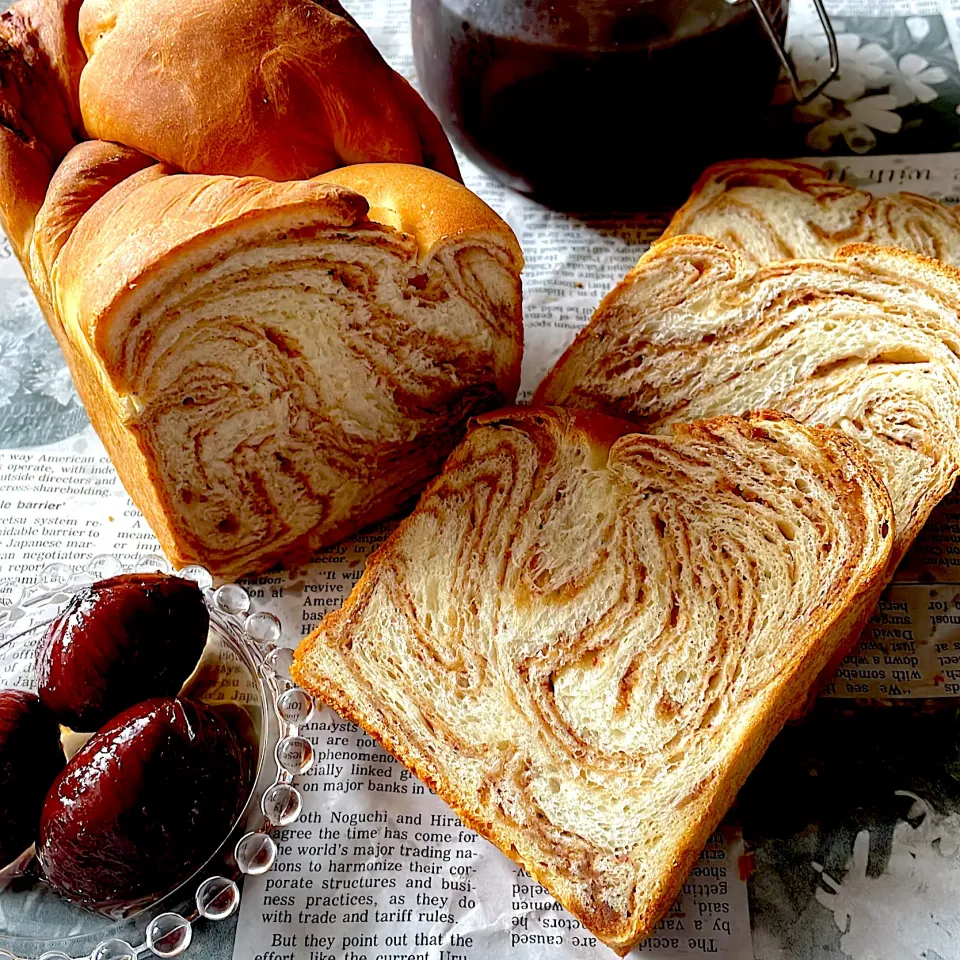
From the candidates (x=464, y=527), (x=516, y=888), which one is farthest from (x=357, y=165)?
(x=516, y=888)

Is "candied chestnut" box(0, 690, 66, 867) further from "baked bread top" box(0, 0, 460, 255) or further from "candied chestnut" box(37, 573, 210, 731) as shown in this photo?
"baked bread top" box(0, 0, 460, 255)

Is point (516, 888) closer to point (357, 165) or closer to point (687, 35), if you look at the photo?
point (357, 165)

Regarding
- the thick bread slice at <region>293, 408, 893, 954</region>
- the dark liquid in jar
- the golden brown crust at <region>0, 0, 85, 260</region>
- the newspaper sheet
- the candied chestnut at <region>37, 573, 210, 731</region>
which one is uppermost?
the golden brown crust at <region>0, 0, 85, 260</region>

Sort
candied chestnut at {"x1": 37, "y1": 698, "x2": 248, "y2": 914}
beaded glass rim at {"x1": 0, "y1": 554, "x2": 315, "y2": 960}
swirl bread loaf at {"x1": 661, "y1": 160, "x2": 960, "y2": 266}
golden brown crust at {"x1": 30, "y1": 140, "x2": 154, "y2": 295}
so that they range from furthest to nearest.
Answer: swirl bread loaf at {"x1": 661, "y1": 160, "x2": 960, "y2": 266} → golden brown crust at {"x1": 30, "y1": 140, "x2": 154, "y2": 295} → beaded glass rim at {"x1": 0, "y1": 554, "x2": 315, "y2": 960} → candied chestnut at {"x1": 37, "y1": 698, "x2": 248, "y2": 914}

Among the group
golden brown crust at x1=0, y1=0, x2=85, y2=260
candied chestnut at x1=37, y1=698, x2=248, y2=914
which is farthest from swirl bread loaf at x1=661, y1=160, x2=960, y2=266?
candied chestnut at x1=37, y1=698, x2=248, y2=914

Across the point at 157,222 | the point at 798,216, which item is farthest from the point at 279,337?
the point at 798,216
